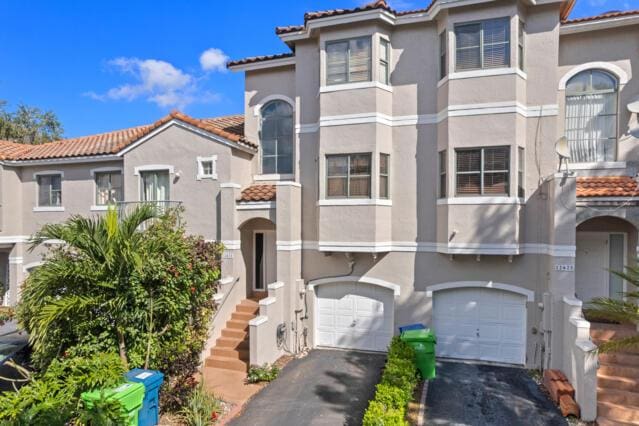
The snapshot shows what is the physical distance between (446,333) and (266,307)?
598cm

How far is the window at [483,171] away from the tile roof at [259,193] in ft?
20.8

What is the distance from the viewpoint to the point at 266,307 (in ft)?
39.7

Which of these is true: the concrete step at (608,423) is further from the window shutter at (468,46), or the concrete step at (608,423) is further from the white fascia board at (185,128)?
the white fascia board at (185,128)

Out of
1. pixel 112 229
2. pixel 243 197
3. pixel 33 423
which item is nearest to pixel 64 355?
pixel 33 423

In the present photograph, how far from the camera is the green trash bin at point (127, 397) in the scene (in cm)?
743

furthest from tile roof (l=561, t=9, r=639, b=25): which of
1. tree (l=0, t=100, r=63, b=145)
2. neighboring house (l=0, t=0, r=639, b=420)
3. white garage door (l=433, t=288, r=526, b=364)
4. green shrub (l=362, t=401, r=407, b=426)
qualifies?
tree (l=0, t=100, r=63, b=145)

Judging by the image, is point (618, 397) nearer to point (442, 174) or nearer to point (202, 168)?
point (442, 174)

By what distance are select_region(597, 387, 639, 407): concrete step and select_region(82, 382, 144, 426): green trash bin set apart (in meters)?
10.6

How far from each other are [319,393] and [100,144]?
15.4 meters

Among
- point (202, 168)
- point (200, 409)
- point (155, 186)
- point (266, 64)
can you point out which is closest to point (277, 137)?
point (266, 64)

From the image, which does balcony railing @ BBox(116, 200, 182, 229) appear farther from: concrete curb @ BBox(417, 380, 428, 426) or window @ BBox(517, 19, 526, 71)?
window @ BBox(517, 19, 526, 71)

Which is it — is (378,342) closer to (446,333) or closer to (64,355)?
(446,333)

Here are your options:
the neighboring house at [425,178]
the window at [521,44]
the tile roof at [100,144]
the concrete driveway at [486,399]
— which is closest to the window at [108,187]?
the tile roof at [100,144]

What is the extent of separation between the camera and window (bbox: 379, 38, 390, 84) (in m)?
12.9
